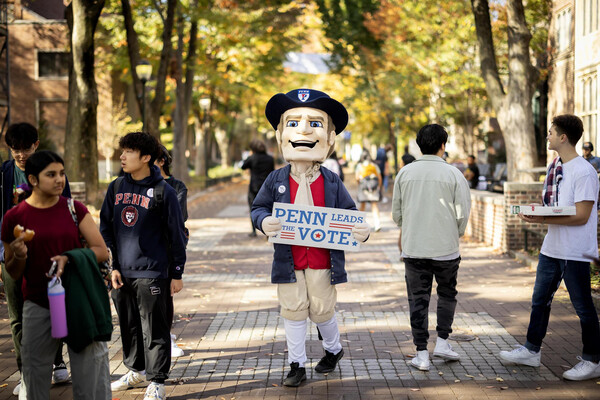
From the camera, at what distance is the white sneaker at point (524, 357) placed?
625cm

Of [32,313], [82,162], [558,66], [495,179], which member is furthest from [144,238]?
[495,179]

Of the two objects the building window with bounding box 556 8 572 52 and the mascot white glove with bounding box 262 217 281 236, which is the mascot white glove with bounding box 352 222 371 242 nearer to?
the mascot white glove with bounding box 262 217 281 236

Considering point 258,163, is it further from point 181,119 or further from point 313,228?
point 181,119

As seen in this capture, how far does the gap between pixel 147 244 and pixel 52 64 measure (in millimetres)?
36984

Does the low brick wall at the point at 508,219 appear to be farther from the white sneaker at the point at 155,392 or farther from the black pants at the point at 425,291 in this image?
the white sneaker at the point at 155,392

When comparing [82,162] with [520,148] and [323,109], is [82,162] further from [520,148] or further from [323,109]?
[323,109]

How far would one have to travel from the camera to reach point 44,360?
4.48 m

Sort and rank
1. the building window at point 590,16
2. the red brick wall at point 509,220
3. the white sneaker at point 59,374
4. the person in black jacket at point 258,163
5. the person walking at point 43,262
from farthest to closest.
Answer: the building window at point 590,16, the person in black jacket at point 258,163, the red brick wall at point 509,220, the white sneaker at point 59,374, the person walking at point 43,262

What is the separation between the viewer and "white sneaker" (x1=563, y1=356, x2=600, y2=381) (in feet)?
19.3

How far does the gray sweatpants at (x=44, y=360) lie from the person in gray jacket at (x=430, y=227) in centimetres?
272

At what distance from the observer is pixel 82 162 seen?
18562 mm

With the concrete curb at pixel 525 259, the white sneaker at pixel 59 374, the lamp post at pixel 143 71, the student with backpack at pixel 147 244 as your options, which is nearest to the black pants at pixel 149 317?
the student with backpack at pixel 147 244

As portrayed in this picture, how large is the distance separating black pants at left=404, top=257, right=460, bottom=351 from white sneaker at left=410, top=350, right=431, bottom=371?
0.13 feet

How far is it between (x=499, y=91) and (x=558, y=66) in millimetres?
7213
